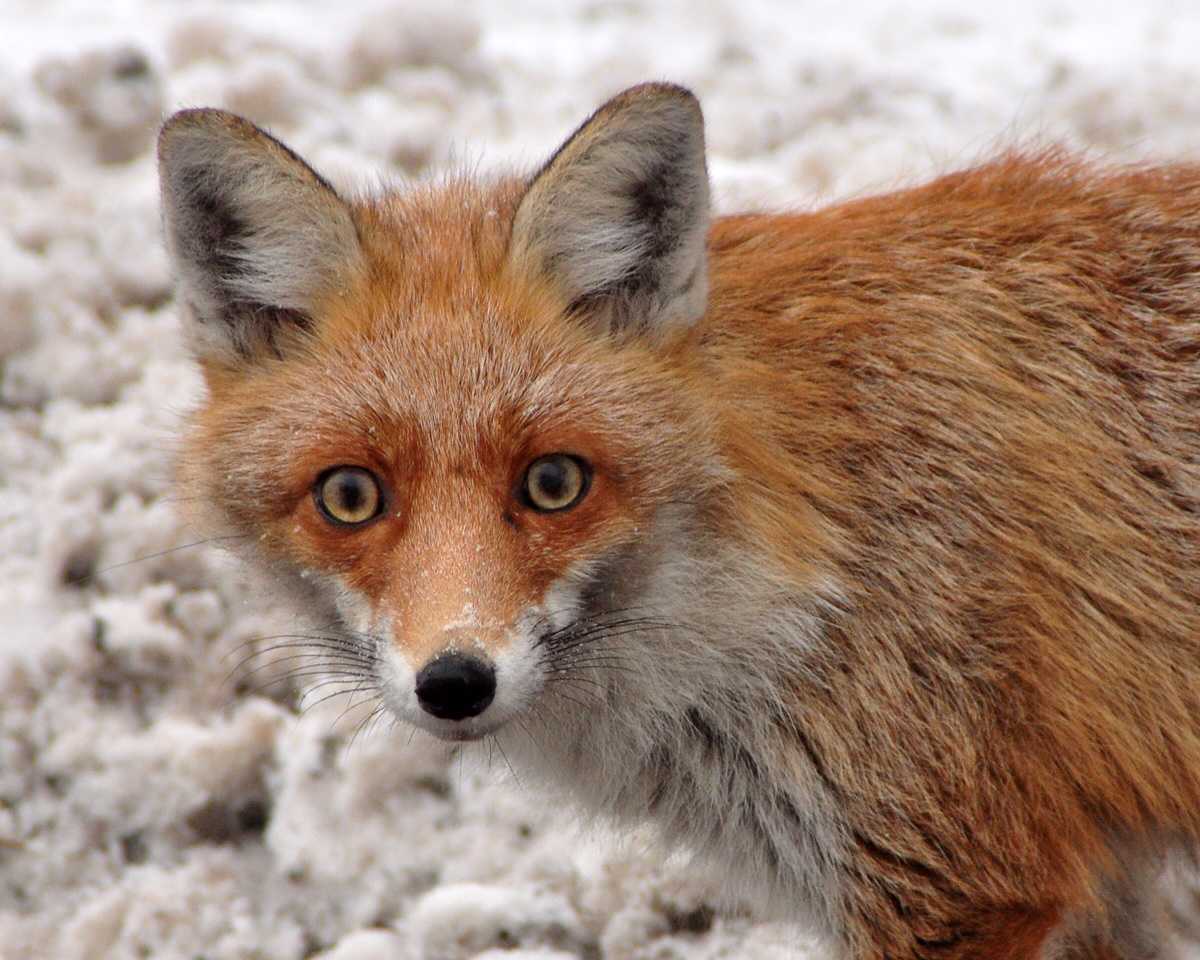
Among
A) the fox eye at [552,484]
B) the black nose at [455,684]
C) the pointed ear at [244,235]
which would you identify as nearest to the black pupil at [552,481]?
the fox eye at [552,484]

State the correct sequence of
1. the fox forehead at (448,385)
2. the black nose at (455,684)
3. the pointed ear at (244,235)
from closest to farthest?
the black nose at (455,684), the fox forehead at (448,385), the pointed ear at (244,235)

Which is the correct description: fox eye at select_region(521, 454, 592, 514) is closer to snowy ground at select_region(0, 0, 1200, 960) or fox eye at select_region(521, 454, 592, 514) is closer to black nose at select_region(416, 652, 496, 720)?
black nose at select_region(416, 652, 496, 720)

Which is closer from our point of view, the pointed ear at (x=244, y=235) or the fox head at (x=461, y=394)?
the fox head at (x=461, y=394)

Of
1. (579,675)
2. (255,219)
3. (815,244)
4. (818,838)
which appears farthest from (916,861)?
(255,219)

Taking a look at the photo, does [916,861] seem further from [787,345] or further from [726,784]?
[787,345]

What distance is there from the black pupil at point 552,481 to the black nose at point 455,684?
0.56 m

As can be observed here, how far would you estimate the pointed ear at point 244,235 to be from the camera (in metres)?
3.64

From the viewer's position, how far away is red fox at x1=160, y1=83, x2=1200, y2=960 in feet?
11.6

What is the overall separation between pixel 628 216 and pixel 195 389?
5.85 feet

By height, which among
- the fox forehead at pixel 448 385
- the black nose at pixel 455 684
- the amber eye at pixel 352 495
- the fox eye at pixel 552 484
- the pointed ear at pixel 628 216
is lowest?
the black nose at pixel 455 684

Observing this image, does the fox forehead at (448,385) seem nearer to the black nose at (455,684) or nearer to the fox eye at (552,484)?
the fox eye at (552,484)

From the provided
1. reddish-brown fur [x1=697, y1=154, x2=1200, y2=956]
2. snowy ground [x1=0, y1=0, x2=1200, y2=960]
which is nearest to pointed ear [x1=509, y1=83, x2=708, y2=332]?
reddish-brown fur [x1=697, y1=154, x2=1200, y2=956]

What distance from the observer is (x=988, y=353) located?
4031mm

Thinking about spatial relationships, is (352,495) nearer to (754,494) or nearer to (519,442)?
(519,442)
